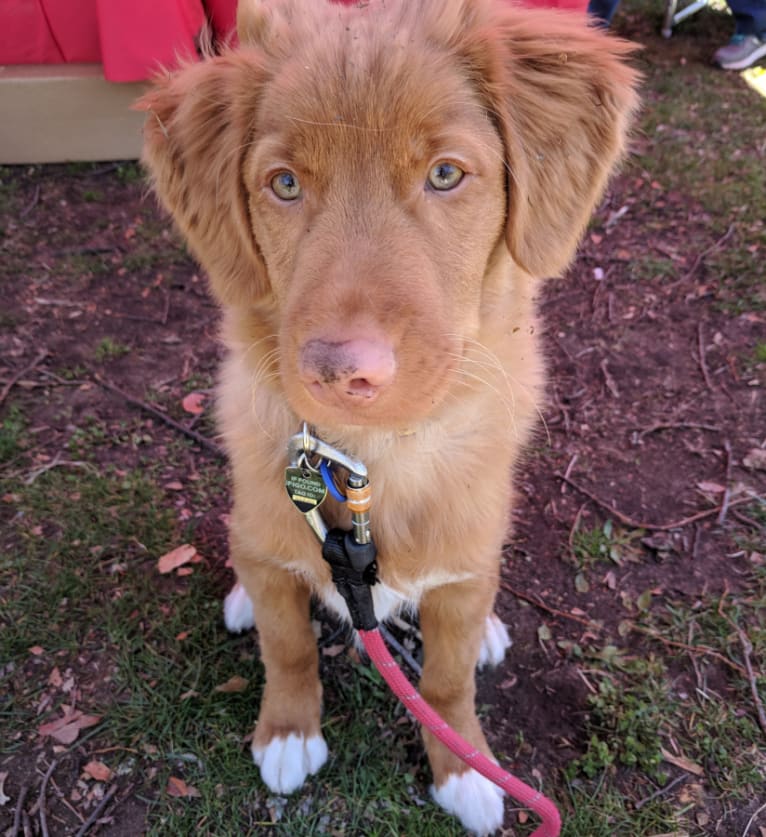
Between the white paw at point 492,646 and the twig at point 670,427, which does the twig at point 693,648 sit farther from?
the twig at point 670,427

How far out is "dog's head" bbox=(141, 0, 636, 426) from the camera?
1.46 metres

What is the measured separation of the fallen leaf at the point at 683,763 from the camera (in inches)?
92.6

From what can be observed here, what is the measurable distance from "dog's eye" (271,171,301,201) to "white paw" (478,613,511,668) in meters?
1.65

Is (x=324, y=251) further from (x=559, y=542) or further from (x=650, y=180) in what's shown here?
(x=650, y=180)

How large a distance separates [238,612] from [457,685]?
858mm

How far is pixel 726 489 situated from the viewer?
10.3ft

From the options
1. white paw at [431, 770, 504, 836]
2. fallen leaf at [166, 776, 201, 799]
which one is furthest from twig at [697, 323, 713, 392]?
fallen leaf at [166, 776, 201, 799]

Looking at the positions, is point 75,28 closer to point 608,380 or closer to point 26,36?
point 26,36

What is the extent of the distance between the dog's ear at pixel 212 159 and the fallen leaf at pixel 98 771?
1.55 m

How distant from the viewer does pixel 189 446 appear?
337 cm

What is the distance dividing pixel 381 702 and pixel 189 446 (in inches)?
58.3

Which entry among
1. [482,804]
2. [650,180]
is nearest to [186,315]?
[482,804]

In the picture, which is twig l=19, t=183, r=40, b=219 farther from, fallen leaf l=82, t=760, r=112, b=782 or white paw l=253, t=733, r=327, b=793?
white paw l=253, t=733, r=327, b=793

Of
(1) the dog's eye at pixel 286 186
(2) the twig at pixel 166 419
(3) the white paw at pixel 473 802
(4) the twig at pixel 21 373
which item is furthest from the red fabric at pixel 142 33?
(3) the white paw at pixel 473 802
